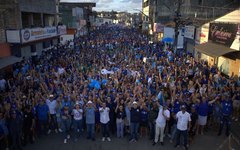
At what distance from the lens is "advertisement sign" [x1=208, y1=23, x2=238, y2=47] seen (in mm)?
15148

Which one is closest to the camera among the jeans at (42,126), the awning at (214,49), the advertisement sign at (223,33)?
the jeans at (42,126)

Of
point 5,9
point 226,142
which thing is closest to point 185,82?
point 226,142

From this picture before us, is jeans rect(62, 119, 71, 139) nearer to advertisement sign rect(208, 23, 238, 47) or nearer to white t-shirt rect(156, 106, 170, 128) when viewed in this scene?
white t-shirt rect(156, 106, 170, 128)

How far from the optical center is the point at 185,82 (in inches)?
522

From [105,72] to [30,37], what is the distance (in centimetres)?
917

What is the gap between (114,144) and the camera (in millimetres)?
9094

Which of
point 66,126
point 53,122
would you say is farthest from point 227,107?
point 53,122

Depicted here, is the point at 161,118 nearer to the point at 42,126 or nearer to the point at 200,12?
the point at 42,126

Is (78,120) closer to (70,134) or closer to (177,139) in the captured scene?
(70,134)

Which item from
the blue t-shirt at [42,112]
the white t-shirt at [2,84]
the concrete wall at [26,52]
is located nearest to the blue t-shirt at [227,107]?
the blue t-shirt at [42,112]

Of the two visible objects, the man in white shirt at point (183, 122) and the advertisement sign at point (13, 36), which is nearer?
the man in white shirt at point (183, 122)

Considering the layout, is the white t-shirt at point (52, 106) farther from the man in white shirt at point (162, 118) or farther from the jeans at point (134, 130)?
the man in white shirt at point (162, 118)

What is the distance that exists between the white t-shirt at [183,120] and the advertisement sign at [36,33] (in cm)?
1475

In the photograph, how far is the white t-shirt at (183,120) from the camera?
839cm
